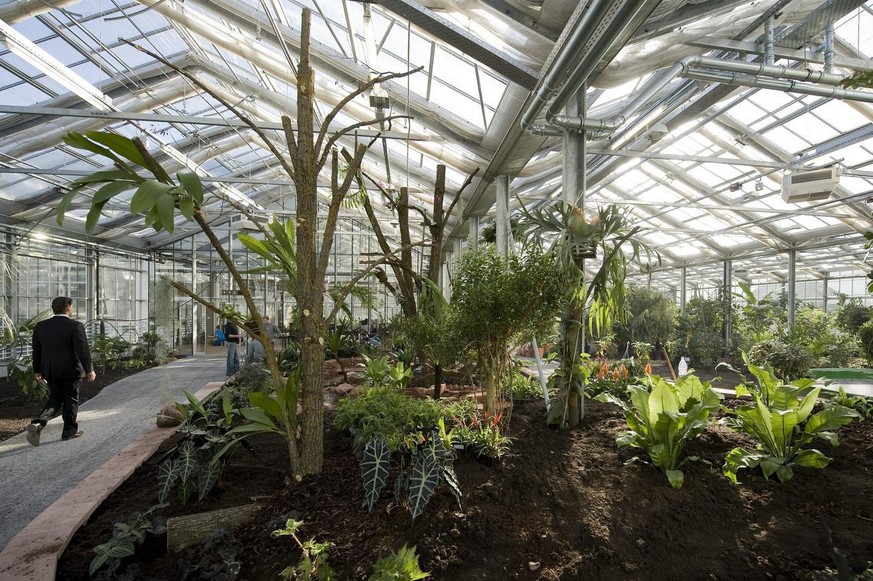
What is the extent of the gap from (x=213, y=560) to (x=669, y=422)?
7.88 feet

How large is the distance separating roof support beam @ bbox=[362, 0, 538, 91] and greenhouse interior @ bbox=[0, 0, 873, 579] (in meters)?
0.02

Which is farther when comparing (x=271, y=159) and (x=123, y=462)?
(x=271, y=159)

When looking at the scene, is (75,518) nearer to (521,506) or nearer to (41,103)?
(521,506)

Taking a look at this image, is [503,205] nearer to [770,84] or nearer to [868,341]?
[770,84]

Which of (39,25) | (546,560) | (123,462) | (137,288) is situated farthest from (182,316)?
(546,560)

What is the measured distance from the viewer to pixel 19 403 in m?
5.85

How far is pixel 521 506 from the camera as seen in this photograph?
7.59 feet

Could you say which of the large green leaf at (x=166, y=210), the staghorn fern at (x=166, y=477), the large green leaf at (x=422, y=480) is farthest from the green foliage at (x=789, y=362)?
the large green leaf at (x=166, y=210)

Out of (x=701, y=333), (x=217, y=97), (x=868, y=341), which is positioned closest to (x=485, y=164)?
(x=217, y=97)

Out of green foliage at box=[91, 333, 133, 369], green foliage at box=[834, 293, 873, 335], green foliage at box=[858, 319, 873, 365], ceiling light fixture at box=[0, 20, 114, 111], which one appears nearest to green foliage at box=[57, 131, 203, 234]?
ceiling light fixture at box=[0, 20, 114, 111]

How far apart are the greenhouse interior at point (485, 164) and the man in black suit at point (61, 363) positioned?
113 centimetres

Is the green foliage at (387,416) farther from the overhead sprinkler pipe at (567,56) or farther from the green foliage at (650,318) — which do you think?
the green foliage at (650,318)

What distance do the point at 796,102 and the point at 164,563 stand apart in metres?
9.02

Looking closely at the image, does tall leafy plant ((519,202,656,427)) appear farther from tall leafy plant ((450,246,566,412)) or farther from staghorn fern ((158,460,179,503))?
staghorn fern ((158,460,179,503))
